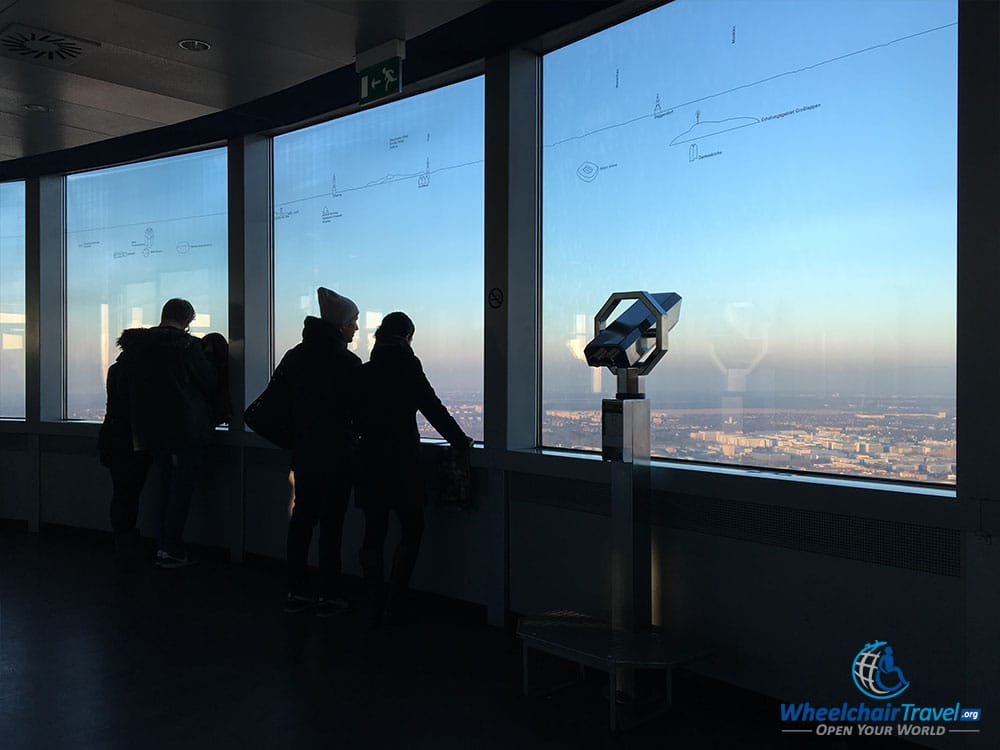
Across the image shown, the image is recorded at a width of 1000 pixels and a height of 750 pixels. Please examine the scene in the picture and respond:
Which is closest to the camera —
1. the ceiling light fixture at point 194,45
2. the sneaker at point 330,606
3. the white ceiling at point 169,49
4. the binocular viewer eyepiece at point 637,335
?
the binocular viewer eyepiece at point 637,335

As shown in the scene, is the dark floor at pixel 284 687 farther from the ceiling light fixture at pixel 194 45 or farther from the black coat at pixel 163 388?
the ceiling light fixture at pixel 194 45

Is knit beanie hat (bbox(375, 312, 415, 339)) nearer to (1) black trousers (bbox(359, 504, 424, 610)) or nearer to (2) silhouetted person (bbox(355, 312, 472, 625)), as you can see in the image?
(2) silhouetted person (bbox(355, 312, 472, 625))

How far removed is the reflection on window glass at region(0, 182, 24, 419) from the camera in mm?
7219

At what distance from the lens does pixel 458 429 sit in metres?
4.26

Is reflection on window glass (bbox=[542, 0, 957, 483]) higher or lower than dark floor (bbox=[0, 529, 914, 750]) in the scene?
higher

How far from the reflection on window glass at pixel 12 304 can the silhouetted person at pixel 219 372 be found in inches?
92.3

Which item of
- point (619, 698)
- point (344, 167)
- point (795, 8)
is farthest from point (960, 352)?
point (344, 167)

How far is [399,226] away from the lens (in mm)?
5113

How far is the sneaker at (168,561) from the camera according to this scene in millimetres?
5617

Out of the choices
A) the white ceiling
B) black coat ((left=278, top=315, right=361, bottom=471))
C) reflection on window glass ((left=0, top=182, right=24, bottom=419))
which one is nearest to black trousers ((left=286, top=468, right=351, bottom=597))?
black coat ((left=278, top=315, right=361, bottom=471))

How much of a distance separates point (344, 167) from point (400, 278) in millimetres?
894

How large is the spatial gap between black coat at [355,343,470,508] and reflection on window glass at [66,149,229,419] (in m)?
2.31

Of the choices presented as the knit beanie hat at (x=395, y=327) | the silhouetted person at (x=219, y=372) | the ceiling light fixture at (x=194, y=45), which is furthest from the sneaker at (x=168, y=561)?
the ceiling light fixture at (x=194, y=45)

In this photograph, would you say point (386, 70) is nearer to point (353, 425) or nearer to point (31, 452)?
point (353, 425)
